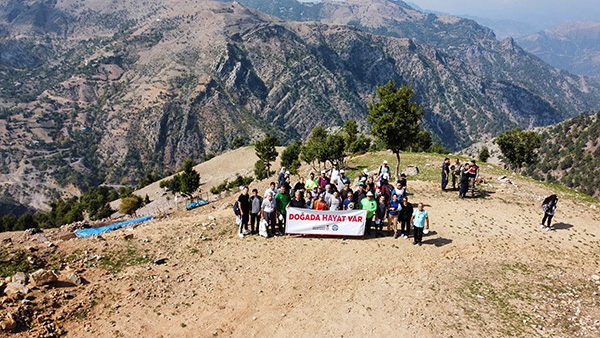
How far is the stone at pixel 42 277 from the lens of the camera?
9531mm

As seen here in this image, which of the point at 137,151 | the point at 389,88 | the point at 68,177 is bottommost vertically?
the point at 68,177

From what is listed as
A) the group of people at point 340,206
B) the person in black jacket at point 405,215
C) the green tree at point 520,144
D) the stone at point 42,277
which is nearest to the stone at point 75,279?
the stone at point 42,277

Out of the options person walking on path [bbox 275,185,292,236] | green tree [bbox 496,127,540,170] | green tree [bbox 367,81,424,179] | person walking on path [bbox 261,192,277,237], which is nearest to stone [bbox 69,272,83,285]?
person walking on path [bbox 261,192,277,237]

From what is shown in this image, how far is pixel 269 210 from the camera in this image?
1422 cm

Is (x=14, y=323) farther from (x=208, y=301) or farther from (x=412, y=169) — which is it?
(x=412, y=169)

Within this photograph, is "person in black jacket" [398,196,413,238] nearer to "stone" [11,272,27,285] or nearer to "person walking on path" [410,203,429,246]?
"person walking on path" [410,203,429,246]

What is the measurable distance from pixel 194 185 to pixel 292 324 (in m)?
49.8

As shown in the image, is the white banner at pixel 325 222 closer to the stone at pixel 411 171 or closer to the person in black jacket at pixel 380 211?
the person in black jacket at pixel 380 211

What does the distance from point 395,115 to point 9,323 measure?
81.3ft

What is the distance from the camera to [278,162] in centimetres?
8412

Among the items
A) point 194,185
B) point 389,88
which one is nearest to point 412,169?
point 389,88

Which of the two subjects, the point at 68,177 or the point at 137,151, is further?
the point at 137,151

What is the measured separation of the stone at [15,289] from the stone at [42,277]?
359mm

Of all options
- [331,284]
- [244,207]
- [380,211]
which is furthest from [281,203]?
[380,211]
